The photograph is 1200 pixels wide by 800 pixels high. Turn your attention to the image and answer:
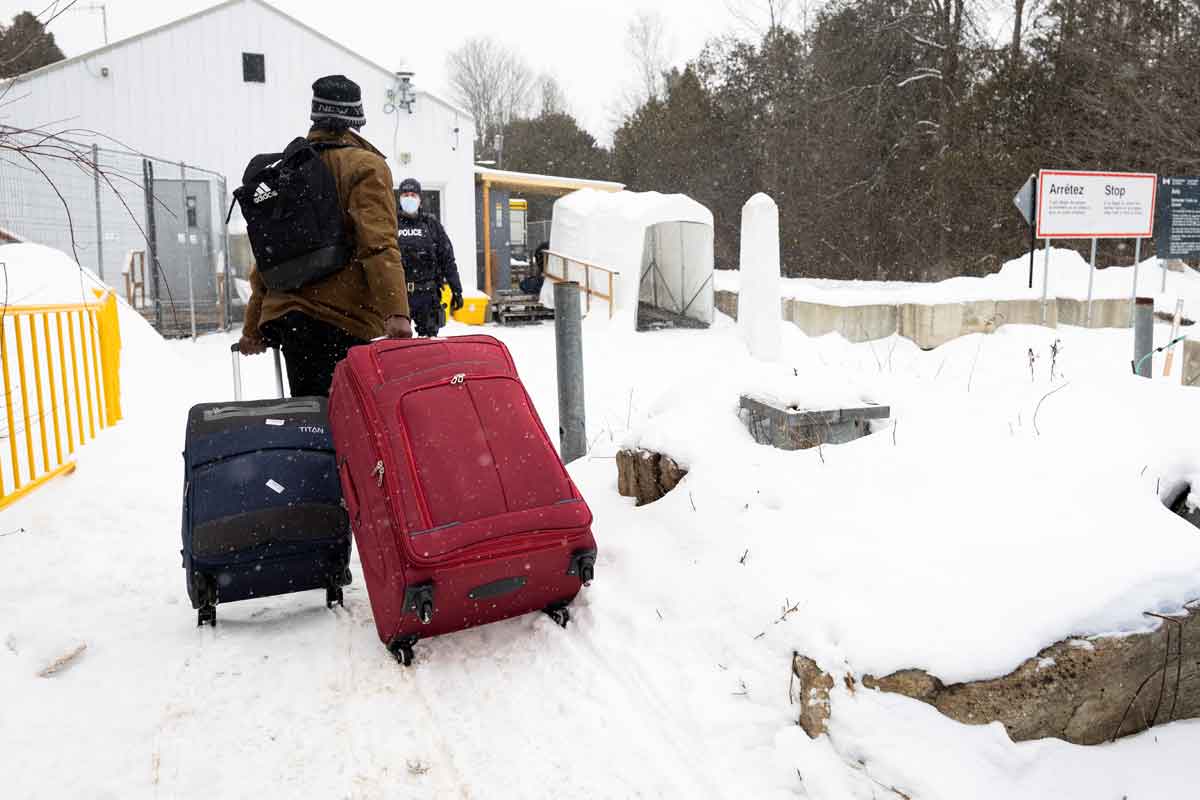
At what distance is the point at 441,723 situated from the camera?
257 centimetres

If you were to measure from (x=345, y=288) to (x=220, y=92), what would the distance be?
621 inches

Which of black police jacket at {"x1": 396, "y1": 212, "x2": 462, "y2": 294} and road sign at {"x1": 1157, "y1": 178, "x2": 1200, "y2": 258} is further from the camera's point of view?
road sign at {"x1": 1157, "y1": 178, "x2": 1200, "y2": 258}

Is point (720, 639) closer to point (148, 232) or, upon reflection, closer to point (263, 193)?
point (263, 193)

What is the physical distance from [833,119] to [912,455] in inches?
975

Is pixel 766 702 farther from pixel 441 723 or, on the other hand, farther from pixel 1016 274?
pixel 1016 274

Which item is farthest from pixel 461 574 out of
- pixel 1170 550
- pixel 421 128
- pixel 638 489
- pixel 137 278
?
pixel 421 128

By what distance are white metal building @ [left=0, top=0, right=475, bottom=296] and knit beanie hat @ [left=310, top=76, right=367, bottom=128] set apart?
13.7m

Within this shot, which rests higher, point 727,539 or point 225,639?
point 727,539

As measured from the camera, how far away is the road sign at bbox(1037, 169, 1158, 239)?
1166 centimetres

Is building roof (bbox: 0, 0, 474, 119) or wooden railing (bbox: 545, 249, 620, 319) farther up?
building roof (bbox: 0, 0, 474, 119)

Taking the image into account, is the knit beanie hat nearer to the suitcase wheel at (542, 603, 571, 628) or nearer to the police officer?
the suitcase wheel at (542, 603, 571, 628)

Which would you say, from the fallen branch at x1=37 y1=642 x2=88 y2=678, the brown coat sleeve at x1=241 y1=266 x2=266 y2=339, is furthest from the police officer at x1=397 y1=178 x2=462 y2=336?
the fallen branch at x1=37 y1=642 x2=88 y2=678

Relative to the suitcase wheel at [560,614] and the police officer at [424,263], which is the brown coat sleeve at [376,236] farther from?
the police officer at [424,263]

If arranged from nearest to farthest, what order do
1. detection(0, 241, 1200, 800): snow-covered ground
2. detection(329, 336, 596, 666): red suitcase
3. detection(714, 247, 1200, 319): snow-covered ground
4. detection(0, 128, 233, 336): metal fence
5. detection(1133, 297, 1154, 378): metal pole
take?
1. detection(0, 241, 1200, 800): snow-covered ground
2. detection(329, 336, 596, 666): red suitcase
3. detection(1133, 297, 1154, 378): metal pole
4. detection(0, 128, 233, 336): metal fence
5. detection(714, 247, 1200, 319): snow-covered ground
